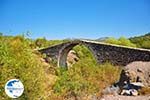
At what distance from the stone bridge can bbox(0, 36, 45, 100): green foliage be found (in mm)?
12404

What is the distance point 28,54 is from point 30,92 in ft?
2.98

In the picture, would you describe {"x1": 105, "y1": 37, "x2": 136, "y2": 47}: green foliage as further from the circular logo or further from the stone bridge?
the circular logo

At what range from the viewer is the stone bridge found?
21203 mm

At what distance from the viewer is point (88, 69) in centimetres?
1927

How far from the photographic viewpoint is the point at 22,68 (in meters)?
8.28

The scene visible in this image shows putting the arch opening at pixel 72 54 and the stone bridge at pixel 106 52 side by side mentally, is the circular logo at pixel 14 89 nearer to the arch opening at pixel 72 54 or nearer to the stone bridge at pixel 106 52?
the stone bridge at pixel 106 52

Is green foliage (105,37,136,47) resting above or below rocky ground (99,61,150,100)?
above

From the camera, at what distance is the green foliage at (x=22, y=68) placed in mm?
7711

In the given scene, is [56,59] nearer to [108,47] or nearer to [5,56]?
[108,47]

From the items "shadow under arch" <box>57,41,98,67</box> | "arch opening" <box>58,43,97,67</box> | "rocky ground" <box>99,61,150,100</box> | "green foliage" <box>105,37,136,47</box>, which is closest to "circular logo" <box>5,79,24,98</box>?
"rocky ground" <box>99,61,150,100</box>

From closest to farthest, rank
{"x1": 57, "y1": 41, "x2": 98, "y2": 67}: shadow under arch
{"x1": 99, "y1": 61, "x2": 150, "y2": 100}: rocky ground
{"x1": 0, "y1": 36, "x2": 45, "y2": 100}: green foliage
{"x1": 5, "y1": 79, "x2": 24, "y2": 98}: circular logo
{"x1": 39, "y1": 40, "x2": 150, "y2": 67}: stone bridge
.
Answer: {"x1": 5, "y1": 79, "x2": 24, "y2": 98}: circular logo → {"x1": 0, "y1": 36, "x2": 45, "y2": 100}: green foliage → {"x1": 99, "y1": 61, "x2": 150, "y2": 100}: rocky ground → {"x1": 39, "y1": 40, "x2": 150, "y2": 67}: stone bridge → {"x1": 57, "y1": 41, "x2": 98, "y2": 67}: shadow under arch

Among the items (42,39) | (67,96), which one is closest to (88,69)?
(67,96)

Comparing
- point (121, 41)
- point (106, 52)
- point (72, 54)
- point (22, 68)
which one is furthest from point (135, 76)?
point (72, 54)

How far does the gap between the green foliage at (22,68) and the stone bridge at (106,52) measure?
1240cm
